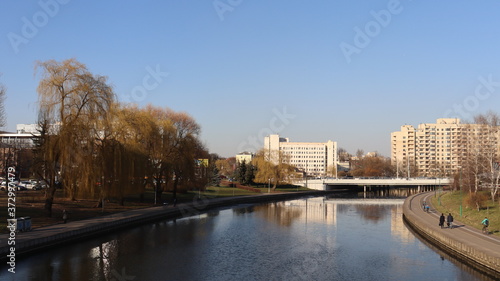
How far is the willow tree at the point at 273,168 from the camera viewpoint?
100m

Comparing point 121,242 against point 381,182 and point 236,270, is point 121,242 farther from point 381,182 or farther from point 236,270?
point 381,182

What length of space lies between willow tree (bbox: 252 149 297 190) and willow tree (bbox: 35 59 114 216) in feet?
206

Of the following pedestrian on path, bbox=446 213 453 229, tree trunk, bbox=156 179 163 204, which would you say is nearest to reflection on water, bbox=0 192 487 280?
pedestrian on path, bbox=446 213 453 229

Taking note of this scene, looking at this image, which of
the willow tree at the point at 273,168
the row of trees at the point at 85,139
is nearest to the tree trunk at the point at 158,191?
the row of trees at the point at 85,139

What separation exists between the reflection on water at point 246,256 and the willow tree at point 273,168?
5379 cm

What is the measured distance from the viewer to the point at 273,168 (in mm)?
100875

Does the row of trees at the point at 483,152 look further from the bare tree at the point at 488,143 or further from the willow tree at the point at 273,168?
the willow tree at the point at 273,168

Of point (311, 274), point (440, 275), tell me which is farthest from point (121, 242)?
point (440, 275)

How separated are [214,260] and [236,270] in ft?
9.91

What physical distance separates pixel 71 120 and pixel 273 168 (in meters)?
66.8

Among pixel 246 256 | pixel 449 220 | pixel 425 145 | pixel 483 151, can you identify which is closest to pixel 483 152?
pixel 483 151

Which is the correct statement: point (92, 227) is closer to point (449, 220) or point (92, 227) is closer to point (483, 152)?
point (449, 220)

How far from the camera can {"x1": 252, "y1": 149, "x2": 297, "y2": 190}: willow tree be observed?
100000 millimetres

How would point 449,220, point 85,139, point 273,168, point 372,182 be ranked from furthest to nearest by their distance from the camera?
point 372,182 < point 273,168 < point 85,139 < point 449,220
